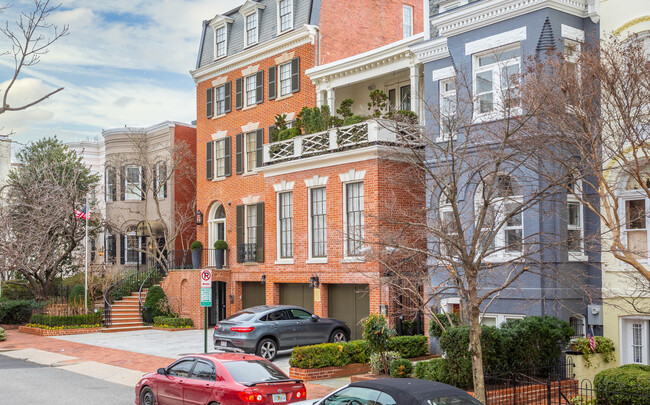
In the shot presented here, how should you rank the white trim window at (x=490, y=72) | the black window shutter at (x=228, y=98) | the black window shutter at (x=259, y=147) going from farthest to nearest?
the black window shutter at (x=228, y=98) → the black window shutter at (x=259, y=147) → the white trim window at (x=490, y=72)

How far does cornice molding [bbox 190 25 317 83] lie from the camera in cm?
2981

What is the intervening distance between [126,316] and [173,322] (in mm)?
2753

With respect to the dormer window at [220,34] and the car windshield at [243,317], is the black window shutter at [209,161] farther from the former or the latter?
the car windshield at [243,317]

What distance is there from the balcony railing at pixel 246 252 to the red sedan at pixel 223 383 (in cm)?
1593

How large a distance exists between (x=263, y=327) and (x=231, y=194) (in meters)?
13.6

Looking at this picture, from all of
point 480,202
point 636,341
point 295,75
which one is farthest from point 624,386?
point 295,75

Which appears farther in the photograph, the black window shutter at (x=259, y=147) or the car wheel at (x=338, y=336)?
the black window shutter at (x=259, y=147)

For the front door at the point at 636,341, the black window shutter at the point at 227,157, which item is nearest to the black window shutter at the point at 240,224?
the black window shutter at the point at 227,157

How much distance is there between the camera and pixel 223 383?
12562 mm

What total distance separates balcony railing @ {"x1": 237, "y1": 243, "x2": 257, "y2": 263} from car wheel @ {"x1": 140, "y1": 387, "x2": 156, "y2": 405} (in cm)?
1553

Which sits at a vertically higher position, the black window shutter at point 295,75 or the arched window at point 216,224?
the black window shutter at point 295,75

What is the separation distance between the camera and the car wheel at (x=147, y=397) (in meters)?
14.2

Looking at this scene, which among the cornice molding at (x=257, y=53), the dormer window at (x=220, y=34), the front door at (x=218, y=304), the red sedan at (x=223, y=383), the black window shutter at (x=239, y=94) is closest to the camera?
the red sedan at (x=223, y=383)

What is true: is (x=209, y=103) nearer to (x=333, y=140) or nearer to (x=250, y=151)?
(x=250, y=151)
